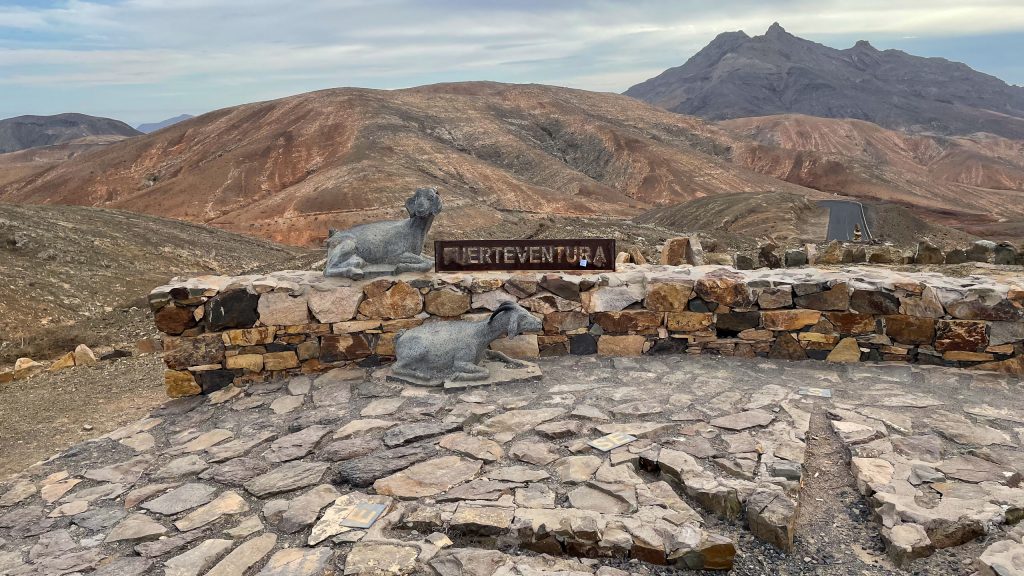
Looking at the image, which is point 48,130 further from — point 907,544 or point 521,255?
point 907,544

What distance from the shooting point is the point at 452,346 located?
558cm

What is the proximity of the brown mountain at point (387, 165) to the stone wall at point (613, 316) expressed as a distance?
20.1 meters

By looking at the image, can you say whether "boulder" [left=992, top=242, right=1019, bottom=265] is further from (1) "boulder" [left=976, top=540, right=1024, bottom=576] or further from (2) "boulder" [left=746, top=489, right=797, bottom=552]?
(2) "boulder" [left=746, top=489, right=797, bottom=552]

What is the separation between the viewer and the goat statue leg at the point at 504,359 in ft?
19.2

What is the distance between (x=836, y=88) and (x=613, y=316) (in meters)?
136

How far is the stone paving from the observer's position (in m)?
3.18

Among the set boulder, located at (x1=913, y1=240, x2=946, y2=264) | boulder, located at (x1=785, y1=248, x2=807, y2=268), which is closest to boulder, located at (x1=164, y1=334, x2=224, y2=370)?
boulder, located at (x1=785, y1=248, x2=807, y2=268)

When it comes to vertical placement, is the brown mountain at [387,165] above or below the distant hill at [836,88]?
below

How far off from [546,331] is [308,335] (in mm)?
2246

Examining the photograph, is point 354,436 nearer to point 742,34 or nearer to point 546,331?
point 546,331

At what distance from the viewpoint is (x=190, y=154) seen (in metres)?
45.2

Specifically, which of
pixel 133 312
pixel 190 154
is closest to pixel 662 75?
pixel 190 154

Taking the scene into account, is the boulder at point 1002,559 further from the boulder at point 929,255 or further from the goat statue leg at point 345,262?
the boulder at point 929,255

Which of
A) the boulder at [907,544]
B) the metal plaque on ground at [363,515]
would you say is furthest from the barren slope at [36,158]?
the boulder at [907,544]
